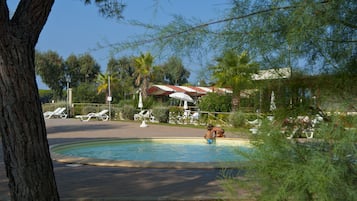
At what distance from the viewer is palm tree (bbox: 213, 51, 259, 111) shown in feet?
6.54

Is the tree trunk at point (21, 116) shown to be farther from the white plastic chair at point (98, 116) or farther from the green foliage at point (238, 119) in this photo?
the white plastic chair at point (98, 116)

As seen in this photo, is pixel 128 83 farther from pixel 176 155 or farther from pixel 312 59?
pixel 312 59

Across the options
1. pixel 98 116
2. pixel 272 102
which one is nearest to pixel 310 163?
pixel 272 102

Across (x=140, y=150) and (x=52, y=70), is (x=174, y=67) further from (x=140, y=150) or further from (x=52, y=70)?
(x=52, y=70)

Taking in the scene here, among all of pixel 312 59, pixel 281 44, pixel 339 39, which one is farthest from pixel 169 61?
pixel 339 39

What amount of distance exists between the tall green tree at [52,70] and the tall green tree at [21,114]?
50615 mm

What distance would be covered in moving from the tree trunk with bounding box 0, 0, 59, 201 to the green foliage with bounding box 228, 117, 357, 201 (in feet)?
7.46

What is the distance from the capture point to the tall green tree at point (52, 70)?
52.7 metres

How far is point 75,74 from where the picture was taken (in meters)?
57.0

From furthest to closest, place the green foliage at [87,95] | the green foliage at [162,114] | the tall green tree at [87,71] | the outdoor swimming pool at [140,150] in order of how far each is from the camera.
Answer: the tall green tree at [87,71] < the green foliage at [87,95] < the green foliage at [162,114] < the outdoor swimming pool at [140,150]

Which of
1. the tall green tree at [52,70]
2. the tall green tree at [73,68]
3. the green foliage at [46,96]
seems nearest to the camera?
the tall green tree at [52,70]

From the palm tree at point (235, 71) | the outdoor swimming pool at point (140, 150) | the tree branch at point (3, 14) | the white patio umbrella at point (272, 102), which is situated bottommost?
the outdoor swimming pool at point (140, 150)

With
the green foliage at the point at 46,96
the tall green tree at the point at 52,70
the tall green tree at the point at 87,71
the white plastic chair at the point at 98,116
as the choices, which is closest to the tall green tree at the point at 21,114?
the white plastic chair at the point at 98,116

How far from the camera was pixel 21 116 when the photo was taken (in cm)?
370
